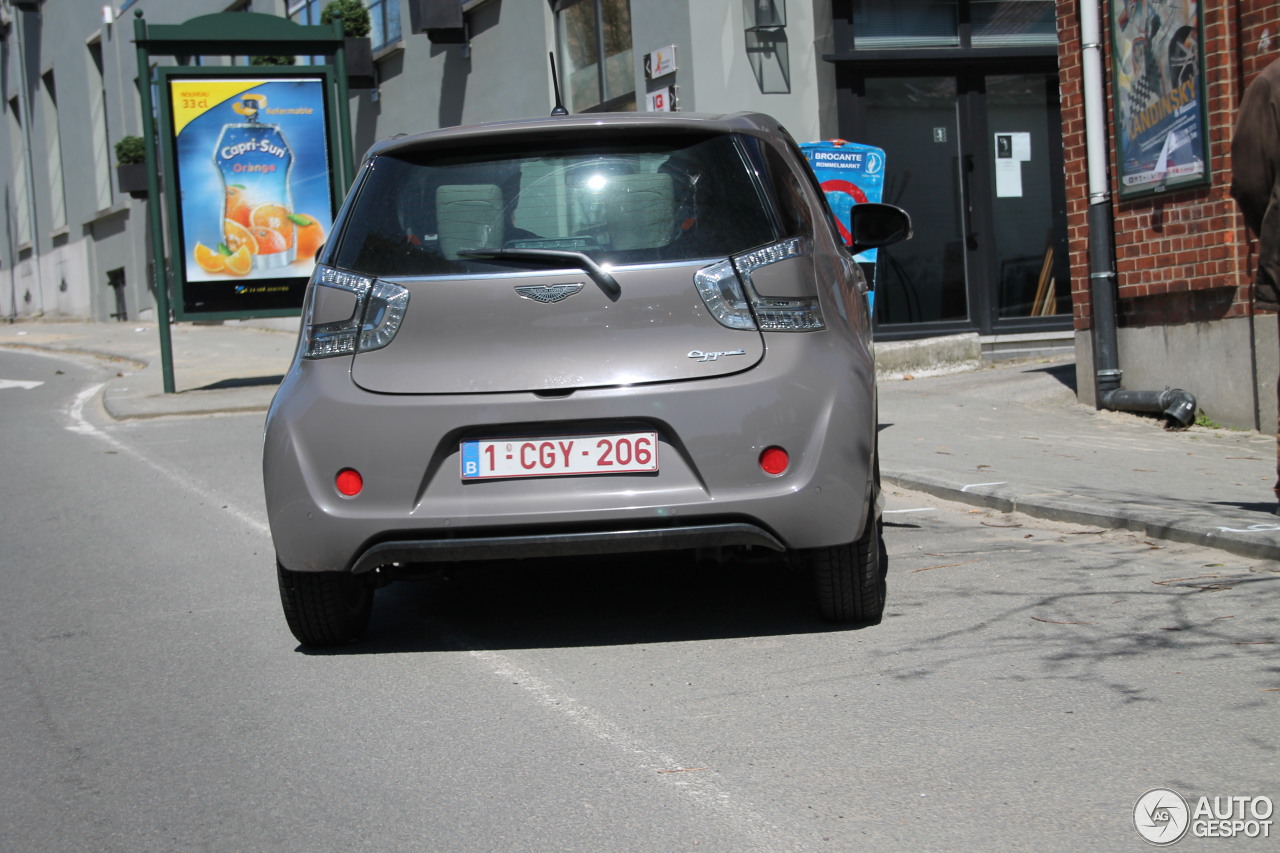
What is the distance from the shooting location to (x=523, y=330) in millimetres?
4383

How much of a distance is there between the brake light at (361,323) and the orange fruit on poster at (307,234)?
12.3 metres

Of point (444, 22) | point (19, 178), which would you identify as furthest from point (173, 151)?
point (19, 178)

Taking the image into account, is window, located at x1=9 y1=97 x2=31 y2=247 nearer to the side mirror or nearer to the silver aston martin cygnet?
the side mirror

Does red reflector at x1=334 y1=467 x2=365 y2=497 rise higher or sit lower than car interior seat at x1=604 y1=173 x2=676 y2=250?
lower

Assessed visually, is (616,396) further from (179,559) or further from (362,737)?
(179,559)

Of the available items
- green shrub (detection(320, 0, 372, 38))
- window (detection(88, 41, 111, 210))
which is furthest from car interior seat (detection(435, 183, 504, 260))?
window (detection(88, 41, 111, 210))

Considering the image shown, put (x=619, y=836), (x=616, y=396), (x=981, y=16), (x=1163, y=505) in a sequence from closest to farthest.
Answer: (x=619, y=836)
(x=616, y=396)
(x=1163, y=505)
(x=981, y=16)

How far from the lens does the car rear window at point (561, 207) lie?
14.8 feet

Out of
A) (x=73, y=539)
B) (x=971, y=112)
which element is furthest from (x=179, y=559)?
(x=971, y=112)

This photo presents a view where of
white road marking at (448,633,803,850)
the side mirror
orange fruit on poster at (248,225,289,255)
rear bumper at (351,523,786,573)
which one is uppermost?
orange fruit on poster at (248,225,289,255)

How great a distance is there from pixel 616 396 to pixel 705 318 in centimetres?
37

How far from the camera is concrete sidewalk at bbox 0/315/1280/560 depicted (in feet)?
20.7

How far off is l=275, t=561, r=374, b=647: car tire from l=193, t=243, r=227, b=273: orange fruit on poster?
38.9 feet

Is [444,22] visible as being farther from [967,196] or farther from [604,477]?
[604,477]
